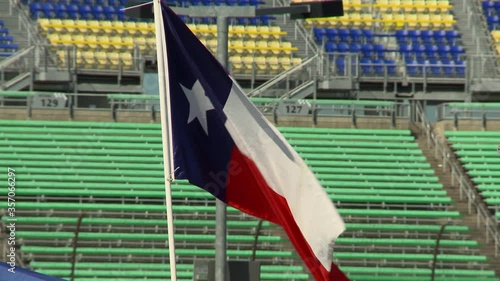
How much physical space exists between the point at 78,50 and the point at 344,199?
10.1 metres

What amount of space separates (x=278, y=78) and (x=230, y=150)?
2080cm

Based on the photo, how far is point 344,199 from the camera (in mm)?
27562

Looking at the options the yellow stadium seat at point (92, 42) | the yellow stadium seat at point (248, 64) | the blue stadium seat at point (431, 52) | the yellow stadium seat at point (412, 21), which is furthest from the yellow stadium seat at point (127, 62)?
the yellow stadium seat at point (412, 21)

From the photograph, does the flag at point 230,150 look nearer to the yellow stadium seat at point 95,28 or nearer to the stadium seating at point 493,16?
the yellow stadium seat at point 95,28

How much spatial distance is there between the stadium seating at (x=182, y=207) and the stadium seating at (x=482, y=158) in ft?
3.18

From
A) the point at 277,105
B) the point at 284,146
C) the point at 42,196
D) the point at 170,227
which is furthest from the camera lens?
the point at 277,105

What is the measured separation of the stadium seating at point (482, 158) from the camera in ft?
94.6

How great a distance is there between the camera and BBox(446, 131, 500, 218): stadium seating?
2884 centimetres

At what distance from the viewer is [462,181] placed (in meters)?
29.0

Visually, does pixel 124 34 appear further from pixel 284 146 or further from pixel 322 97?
pixel 284 146

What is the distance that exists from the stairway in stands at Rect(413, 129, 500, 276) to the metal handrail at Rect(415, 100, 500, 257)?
0.32ft

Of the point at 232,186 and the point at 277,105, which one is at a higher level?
the point at 232,186

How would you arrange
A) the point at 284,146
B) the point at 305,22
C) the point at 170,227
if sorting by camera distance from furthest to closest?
the point at 305,22
the point at 284,146
the point at 170,227

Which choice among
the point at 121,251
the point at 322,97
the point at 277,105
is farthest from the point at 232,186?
the point at 322,97
